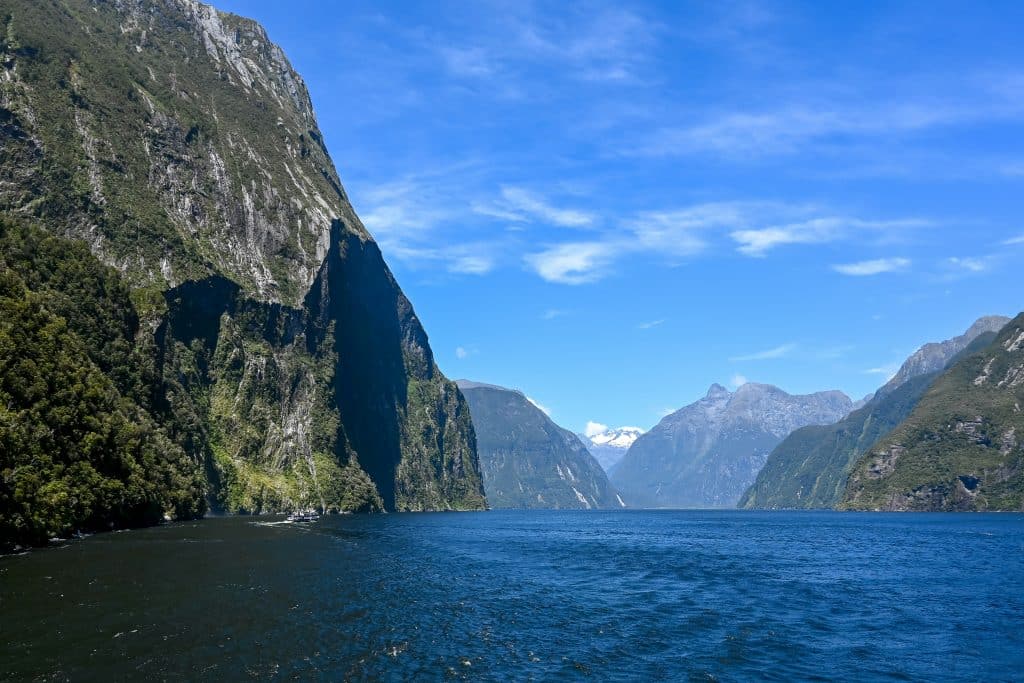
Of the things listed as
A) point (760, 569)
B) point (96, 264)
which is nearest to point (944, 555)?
point (760, 569)

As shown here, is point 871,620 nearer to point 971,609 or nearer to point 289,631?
point 971,609

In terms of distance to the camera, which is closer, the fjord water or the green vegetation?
the fjord water

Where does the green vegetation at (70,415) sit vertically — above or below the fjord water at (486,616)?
above

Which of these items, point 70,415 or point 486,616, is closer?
point 486,616

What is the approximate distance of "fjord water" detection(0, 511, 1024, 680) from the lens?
44.8 metres

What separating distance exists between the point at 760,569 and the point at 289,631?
225ft

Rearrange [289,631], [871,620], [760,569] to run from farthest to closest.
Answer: [760,569] → [871,620] → [289,631]

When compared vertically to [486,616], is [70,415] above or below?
above

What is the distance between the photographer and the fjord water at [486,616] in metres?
44.8

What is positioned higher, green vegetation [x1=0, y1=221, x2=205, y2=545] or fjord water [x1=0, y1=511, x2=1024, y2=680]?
green vegetation [x1=0, y1=221, x2=205, y2=545]

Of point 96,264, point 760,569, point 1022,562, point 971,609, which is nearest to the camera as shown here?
point 971,609

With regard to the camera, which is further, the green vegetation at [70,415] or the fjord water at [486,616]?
the green vegetation at [70,415]

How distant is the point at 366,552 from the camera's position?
112125 millimetres

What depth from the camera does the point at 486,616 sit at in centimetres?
6209
